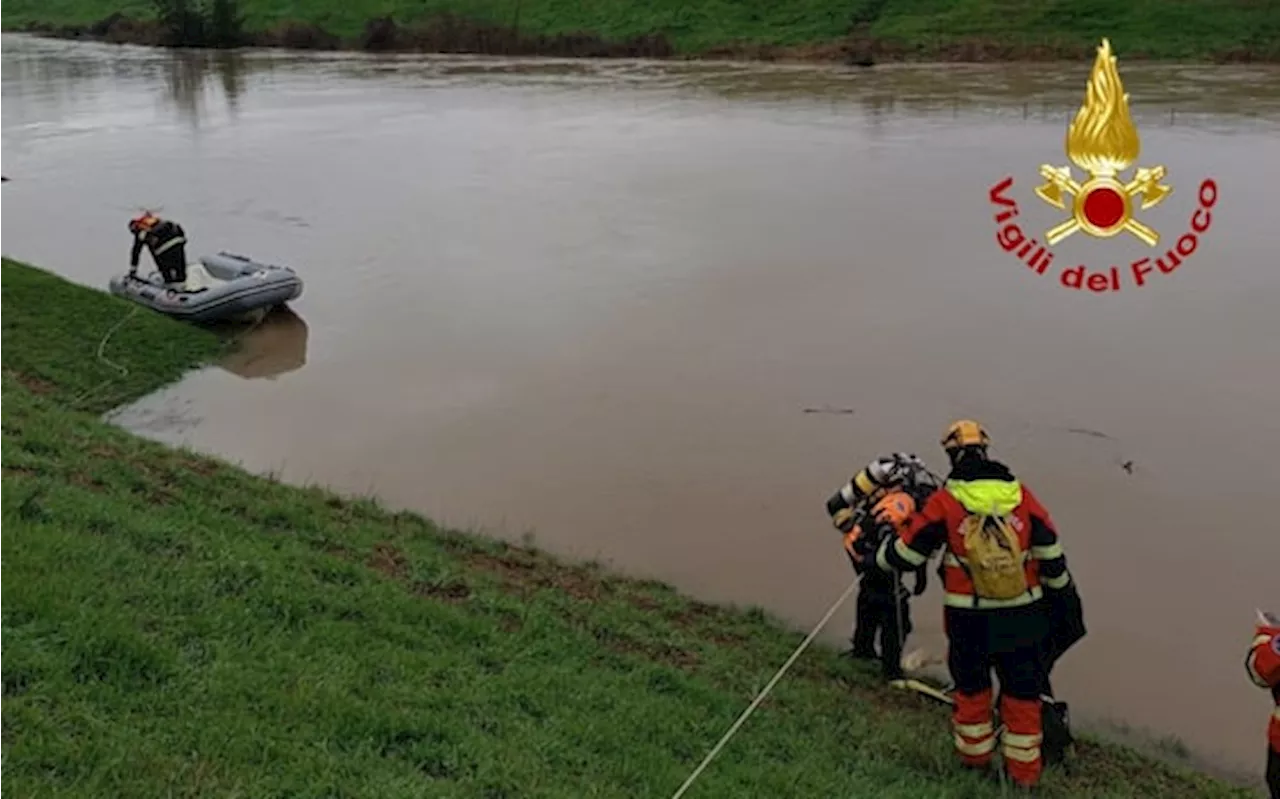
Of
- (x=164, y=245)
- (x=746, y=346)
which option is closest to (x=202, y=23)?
(x=164, y=245)

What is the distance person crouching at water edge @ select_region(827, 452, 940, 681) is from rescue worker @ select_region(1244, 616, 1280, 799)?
→ 178 cm

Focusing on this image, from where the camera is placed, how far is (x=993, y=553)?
6195 millimetres

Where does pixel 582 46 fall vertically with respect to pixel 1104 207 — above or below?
above

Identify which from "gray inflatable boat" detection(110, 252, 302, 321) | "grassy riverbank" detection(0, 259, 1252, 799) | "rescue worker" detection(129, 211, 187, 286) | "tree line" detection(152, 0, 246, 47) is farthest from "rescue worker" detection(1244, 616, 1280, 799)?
"tree line" detection(152, 0, 246, 47)

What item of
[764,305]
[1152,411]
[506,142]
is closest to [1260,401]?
[1152,411]

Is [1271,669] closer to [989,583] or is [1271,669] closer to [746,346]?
[989,583]

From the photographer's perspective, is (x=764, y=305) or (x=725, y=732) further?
(x=764, y=305)

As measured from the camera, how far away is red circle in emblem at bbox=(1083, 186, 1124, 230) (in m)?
6.72

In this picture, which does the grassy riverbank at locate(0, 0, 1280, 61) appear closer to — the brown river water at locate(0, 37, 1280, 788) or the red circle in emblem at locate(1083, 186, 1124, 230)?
the brown river water at locate(0, 37, 1280, 788)

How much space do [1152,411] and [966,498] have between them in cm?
874

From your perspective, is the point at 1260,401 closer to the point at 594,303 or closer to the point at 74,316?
the point at 594,303

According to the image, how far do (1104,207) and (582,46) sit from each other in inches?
2076

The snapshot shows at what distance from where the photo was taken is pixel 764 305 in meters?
17.9

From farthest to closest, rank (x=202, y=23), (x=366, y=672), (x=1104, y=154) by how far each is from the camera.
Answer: (x=202, y=23)
(x=1104, y=154)
(x=366, y=672)
